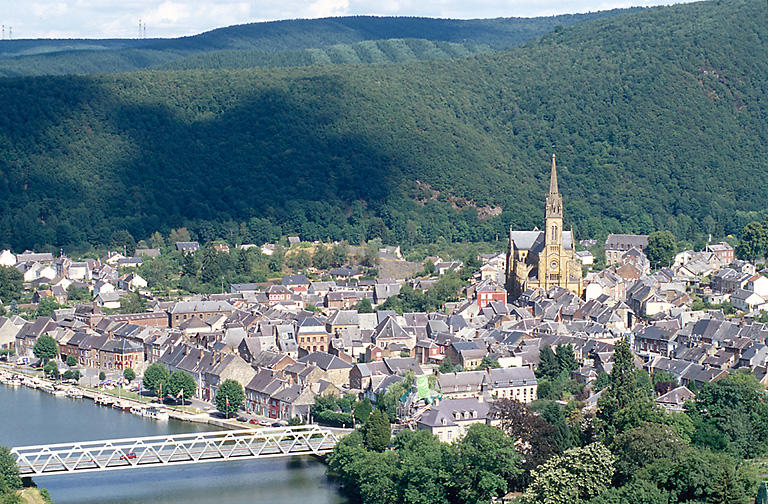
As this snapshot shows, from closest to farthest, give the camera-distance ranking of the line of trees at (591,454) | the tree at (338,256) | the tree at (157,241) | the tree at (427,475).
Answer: the line of trees at (591,454) → the tree at (427,475) → the tree at (338,256) → the tree at (157,241)

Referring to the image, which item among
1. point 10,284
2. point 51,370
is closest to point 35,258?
point 10,284

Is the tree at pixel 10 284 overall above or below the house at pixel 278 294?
above

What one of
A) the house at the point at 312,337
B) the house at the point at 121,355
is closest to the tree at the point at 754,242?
the house at the point at 312,337

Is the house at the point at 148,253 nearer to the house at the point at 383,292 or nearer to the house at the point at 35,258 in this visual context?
the house at the point at 35,258

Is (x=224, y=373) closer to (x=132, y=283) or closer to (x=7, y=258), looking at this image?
(x=132, y=283)

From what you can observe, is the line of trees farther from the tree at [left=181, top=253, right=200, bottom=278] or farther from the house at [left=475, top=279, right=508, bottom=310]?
the tree at [left=181, top=253, right=200, bottom=278]
